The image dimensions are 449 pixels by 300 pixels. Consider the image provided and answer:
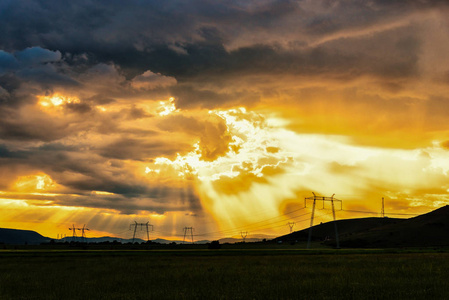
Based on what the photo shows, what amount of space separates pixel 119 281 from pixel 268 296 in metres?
20.6

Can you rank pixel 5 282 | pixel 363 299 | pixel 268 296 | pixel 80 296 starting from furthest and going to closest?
pixel 5 282
pixel 80 296
pixel 268 296
pixel 363 299

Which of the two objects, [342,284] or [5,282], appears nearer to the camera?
[342,284]

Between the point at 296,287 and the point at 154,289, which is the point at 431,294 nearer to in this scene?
the point at 296,287

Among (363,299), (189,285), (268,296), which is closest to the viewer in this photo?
(363,299)

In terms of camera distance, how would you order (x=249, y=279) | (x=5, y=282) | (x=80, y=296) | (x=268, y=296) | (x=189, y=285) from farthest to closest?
(x=5, y=282)
(x=249, y=279)
(x=189, y=285)
(x=80, y=296)
(x=268, y=296)

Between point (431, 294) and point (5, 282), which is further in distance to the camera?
point (5, 282)

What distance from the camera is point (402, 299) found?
97.6 feet

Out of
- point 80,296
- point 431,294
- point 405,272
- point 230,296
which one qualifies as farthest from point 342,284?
point 80,296

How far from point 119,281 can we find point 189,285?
9494mm

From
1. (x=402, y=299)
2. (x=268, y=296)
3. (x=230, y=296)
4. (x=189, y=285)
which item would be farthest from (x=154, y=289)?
(x=402, y=299)

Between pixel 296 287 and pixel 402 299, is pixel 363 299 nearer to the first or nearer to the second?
pixel 402 299

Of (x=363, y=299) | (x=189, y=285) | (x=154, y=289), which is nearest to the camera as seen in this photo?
(x=363, y=299)

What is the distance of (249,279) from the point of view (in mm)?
44562

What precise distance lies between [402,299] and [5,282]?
4109 cm
